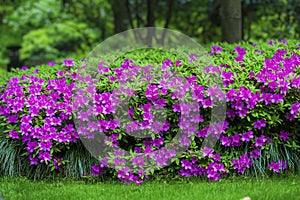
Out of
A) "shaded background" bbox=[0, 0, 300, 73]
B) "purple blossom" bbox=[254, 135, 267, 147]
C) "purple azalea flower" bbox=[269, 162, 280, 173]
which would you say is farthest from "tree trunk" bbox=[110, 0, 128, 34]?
"purple azalea flower" bbox=[269, 162, 280, 173]

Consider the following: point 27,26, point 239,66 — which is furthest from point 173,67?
point 27,26

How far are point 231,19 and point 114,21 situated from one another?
3.29m

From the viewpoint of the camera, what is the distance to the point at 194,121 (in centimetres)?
437

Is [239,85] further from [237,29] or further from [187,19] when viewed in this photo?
[187,19]

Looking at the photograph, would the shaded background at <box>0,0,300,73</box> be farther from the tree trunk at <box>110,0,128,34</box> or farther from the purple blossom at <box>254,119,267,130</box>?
the purple blossom at <box>254,119,267,130</box>

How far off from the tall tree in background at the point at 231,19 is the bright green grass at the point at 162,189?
9.71 ft

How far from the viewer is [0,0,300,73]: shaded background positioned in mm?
9156

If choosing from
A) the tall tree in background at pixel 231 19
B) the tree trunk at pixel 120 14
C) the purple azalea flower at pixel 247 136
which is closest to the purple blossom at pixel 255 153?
the purple azalea flower at pixel 247 136

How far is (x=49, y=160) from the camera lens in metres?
4.47

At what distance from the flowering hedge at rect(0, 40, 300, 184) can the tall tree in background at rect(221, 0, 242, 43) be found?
202 cm

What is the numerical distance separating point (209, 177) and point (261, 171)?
51 cm

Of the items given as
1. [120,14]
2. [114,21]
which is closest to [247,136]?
[120,14]

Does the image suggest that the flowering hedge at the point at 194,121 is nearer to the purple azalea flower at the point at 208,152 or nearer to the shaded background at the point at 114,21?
the purple azalea flower at the point at 208,152

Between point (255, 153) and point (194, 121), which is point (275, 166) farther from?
point (194, 121)
